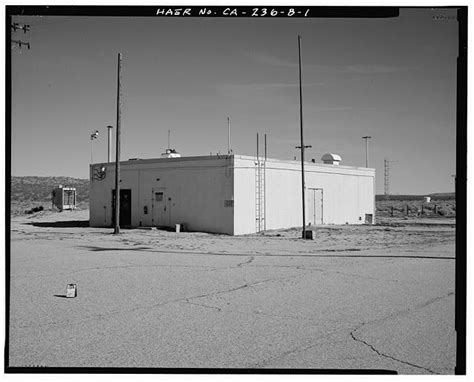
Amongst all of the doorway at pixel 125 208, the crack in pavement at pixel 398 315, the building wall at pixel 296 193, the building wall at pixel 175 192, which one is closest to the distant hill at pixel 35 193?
the building wall at pixel 175 192

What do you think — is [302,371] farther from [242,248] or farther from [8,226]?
[242,248]

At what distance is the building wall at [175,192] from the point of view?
22297 mm

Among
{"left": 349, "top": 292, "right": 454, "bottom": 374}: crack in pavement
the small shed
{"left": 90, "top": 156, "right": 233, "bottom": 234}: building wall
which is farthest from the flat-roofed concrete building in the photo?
{"left": 349, "top": 292, "right": 454, "bottom": 374}: crack in pavement

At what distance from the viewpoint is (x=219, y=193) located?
22.4 meters

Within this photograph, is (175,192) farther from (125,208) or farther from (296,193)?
(296,193)

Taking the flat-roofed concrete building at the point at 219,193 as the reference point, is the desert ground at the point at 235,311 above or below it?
below

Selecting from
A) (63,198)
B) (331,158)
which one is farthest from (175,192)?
(63,198)

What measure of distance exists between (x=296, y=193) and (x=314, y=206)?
5.30ft

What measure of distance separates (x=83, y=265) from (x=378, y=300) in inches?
229

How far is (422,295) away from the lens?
8.02 metres

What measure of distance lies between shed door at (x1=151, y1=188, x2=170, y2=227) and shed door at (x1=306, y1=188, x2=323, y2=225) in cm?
597

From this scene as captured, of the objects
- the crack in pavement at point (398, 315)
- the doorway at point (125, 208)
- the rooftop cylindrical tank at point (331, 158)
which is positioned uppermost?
the rooftop cylindrical tank at point (331, 158)

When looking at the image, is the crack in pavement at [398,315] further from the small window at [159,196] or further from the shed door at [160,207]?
the small window at [159,196]

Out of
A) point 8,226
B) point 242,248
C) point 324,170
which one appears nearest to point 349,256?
point 242,248
